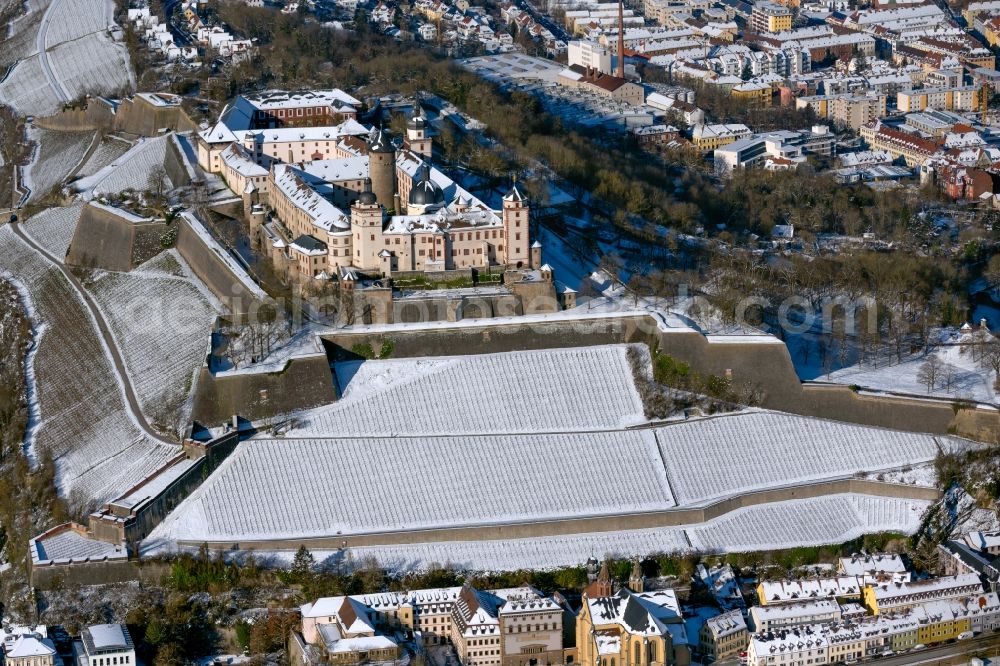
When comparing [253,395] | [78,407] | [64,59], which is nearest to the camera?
[253,395]

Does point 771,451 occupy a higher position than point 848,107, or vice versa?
point 771,451

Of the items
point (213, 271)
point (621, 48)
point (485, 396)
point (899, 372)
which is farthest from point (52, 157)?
point (899, 372)

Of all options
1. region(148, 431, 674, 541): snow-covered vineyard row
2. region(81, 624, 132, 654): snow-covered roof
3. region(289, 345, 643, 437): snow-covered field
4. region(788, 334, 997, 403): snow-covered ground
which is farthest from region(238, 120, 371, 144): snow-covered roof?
region(81, 624, 132, 654): snow-covered roof

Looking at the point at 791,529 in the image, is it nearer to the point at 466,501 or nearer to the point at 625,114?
the point at 466,501

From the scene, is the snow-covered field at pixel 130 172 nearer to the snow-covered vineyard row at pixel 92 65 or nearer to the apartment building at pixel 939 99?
the snow-covered vineyard row at pixel 92 65

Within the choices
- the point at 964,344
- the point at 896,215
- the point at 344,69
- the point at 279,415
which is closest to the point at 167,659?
the point at 279,415

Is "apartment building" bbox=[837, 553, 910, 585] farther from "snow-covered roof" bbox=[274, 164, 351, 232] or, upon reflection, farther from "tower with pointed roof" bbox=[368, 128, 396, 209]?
"tower with pointed roof" bbox=[368, 128, 396, 209]

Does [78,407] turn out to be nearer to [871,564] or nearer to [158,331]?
[158,331]
